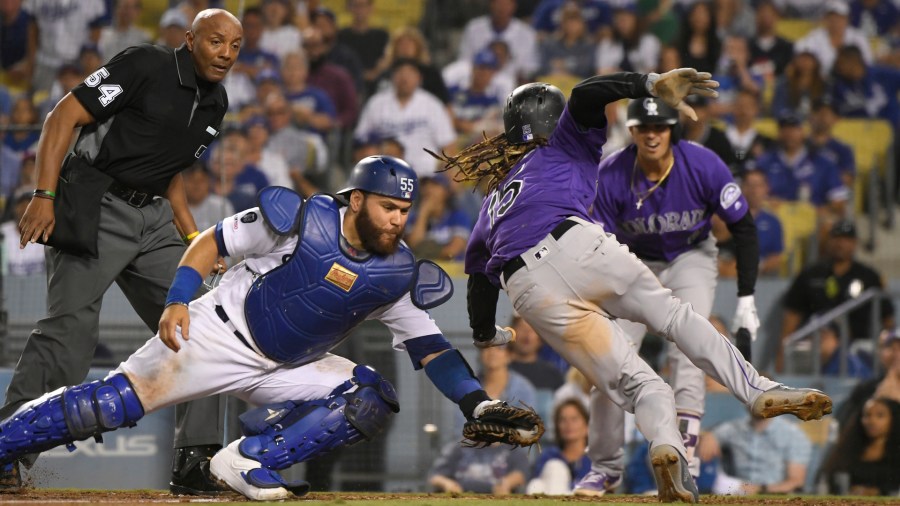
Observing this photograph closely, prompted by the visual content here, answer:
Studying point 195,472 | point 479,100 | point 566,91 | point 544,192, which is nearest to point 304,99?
point 479,100

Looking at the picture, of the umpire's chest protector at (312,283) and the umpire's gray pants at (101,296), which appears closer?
the umpire's chest protector at (312,283)

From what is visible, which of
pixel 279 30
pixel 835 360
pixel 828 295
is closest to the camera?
pixel 835 360

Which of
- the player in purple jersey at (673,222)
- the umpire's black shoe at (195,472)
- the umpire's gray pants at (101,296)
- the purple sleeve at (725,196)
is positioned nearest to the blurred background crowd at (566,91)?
the player in purple jersey at (673,222)

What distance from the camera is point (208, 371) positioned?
4543mm

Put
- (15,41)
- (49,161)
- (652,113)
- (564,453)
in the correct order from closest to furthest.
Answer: (49,161)
(652,113)
(564,453)
(15,41)

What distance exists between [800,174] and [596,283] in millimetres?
6310

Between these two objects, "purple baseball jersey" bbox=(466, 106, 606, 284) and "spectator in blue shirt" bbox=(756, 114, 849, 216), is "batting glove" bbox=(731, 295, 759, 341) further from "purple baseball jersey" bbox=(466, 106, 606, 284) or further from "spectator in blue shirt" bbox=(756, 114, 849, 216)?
"spectator in blue shirt" bbox=(756, 114, 849, 216)

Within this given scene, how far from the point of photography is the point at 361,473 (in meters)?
7.24

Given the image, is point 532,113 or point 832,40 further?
point 832,40

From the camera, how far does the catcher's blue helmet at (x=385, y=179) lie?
452cm

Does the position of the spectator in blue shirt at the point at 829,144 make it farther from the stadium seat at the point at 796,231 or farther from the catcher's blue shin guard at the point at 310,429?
the catcher's blue shin guard at the point at 310,429

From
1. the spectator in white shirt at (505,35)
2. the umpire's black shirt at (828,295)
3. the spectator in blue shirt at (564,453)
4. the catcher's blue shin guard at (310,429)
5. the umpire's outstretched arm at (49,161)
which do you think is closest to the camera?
the catcher's blue shin guard at (310,429)

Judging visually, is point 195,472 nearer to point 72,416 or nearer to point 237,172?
point 72,416

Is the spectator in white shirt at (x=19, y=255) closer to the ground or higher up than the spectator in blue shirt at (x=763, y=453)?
higher up
